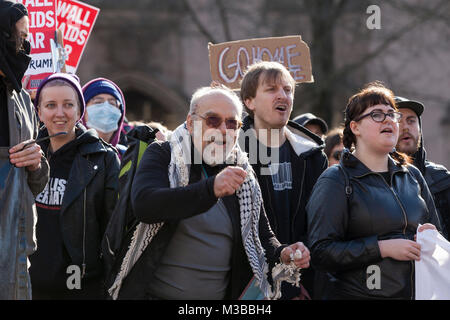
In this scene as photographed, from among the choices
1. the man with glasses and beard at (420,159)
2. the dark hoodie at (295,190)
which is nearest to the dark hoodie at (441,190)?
the man with glasses and beard at (420,159)

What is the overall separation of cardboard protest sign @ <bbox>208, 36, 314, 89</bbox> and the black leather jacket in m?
2.05

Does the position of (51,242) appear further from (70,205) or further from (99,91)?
(99,91)

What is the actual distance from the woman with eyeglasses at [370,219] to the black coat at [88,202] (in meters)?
1.41

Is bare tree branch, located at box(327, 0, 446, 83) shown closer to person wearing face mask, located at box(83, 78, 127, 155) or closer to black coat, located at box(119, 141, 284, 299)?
person wearing face mask, located at box(83, 78, 127, 155)

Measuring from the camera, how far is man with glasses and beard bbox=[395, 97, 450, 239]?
17.1ft

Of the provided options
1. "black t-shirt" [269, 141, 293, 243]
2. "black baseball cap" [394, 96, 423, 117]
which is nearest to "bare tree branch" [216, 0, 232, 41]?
"black baseball cap" [394, 96, 423, 117]

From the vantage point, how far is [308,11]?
16.8 meters

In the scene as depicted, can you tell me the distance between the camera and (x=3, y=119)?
3883 mm

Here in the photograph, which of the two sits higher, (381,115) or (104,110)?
(104,110)

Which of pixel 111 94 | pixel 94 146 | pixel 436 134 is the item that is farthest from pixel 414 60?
pixel 94 146

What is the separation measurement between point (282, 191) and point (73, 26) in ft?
9.05

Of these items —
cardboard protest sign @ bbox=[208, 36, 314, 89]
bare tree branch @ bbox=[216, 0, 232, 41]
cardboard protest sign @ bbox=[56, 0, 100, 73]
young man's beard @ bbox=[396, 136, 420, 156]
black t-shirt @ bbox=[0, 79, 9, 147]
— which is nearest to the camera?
black t-shirt @ bbox=[0, 79, 9, 147]

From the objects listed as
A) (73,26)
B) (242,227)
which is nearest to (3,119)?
(242,227)

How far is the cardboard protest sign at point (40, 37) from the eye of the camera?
587 cm
